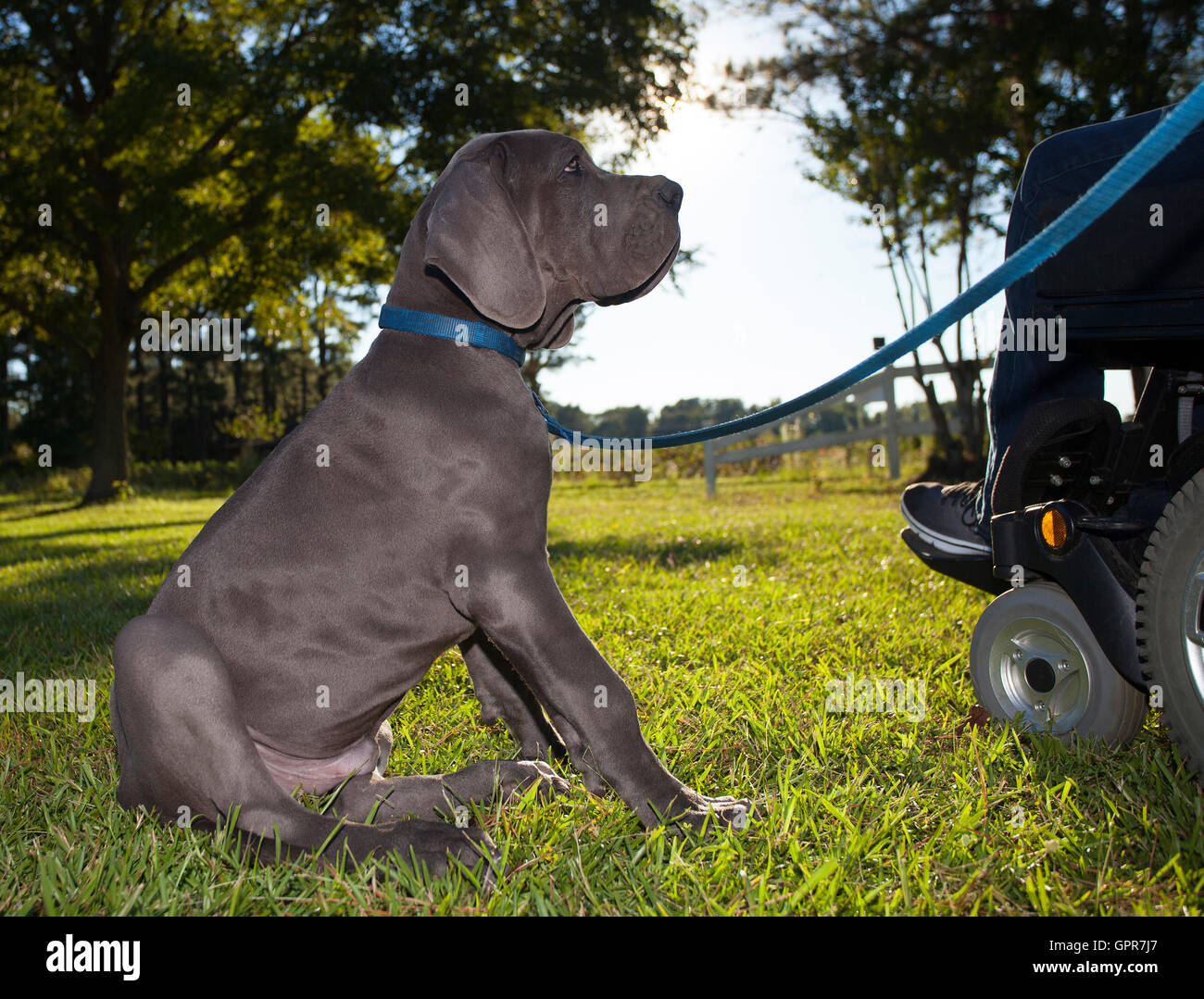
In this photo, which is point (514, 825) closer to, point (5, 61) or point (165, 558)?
point (165, 558)

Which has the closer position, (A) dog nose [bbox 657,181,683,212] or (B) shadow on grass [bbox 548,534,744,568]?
(A) dog nose [bbox 657,181,683,212]

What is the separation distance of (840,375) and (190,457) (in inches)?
1564

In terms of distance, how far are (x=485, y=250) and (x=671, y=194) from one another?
58cm

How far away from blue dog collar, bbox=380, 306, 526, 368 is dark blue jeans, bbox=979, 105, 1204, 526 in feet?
4.98

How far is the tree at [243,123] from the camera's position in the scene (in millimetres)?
12664

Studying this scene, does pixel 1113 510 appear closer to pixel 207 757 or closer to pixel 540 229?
pixel 540 229

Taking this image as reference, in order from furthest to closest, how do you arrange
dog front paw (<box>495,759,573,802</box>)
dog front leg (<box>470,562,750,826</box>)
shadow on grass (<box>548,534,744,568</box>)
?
shadow on grass (<box>548,534,744,568</box>) → dog front paw (<box>495,759,573,802</box>) → dog front leg (<box>470,562,750,826</box>)

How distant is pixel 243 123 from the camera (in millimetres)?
16266

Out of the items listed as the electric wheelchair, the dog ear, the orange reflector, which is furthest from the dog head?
the orange reflector

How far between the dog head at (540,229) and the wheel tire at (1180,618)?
4.42ft

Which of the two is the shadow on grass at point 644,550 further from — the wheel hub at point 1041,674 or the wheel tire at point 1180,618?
the wheel tire at point 1180,618

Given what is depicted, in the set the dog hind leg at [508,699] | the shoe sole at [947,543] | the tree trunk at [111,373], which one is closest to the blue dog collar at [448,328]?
the dog hind leg at [508,699]

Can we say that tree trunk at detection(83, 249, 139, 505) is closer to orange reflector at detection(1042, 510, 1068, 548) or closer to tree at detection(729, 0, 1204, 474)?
tree at detection(729, 0, 1204, 474)

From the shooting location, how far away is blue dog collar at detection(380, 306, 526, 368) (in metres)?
2.03
